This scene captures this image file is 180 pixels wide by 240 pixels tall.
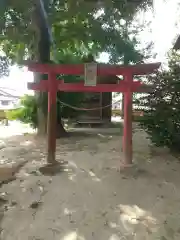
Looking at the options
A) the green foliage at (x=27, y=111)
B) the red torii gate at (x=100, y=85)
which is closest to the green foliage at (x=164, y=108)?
the red torii gate at (x=100, y=85)

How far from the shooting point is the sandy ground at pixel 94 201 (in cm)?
364

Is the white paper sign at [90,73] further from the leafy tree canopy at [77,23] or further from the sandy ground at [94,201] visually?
the leafy tree canopy at [77,23]

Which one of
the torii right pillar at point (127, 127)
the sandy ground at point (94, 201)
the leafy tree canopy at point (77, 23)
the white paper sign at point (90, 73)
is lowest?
the sandy ground at point (94, 201)

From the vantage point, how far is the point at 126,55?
8.52 m

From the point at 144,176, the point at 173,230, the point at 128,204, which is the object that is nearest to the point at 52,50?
the point at 144,176

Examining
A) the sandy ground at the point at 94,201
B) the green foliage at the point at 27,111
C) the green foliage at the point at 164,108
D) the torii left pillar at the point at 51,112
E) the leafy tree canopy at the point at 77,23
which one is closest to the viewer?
the sandy ground at the point at 94,201

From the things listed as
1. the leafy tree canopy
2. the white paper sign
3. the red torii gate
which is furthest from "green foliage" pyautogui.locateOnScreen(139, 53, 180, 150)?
the white paper sign

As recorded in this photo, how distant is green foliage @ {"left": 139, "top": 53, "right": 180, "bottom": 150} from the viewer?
6.36m

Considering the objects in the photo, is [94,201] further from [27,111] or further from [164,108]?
[27,111]

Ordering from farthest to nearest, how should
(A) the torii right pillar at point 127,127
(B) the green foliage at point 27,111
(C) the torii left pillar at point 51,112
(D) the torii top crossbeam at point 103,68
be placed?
(B) the green foliage at point 27,111, (C) the torii left pillar at point 51,112, (A) the torii right pillar at point 127,127, (D) the torii top crossbeam at point 103,68

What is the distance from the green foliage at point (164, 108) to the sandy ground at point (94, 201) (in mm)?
463

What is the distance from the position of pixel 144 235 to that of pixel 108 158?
2836 millimetres

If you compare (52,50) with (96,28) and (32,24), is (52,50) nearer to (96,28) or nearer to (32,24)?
(32,24)

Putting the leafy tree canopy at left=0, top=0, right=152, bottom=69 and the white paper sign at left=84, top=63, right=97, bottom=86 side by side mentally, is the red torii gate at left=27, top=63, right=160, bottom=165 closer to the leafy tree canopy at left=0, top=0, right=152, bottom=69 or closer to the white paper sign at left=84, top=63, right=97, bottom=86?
the white paper sign at left=84, top=63, right=97, bottom=86
